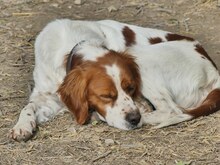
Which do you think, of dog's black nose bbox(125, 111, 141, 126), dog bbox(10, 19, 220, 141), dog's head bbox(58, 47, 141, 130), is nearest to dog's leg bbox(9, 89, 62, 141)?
dog bbox(10, 19, 220, 141)

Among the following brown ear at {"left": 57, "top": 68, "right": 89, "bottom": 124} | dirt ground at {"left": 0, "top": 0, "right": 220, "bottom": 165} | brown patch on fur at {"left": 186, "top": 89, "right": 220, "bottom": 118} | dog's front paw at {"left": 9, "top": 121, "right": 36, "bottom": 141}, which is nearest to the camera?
dirt ground at {"left": 0, "top": 0, "right": 220, "bottom": 165}

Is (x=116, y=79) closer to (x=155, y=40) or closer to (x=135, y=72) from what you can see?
(x=135, y=72)

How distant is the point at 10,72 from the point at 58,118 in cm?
112

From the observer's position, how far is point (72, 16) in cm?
781

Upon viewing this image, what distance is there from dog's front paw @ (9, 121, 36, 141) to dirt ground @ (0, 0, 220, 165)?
0.05m

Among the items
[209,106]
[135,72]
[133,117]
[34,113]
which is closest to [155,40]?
[135,72]

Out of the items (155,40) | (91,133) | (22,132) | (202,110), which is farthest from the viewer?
(155,40)

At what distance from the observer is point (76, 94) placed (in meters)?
5.27

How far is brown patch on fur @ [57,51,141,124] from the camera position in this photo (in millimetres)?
5148

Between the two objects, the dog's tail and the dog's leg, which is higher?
the dog's tail

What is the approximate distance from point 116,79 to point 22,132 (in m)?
0.85

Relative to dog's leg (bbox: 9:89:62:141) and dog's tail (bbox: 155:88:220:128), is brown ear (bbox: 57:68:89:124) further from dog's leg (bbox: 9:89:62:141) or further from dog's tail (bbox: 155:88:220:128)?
dog's tail (bbox: 155:88:220:128)

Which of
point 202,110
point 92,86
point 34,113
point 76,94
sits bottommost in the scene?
point 34,113

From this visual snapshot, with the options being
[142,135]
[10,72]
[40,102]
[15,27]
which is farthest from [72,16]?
[142,135]
